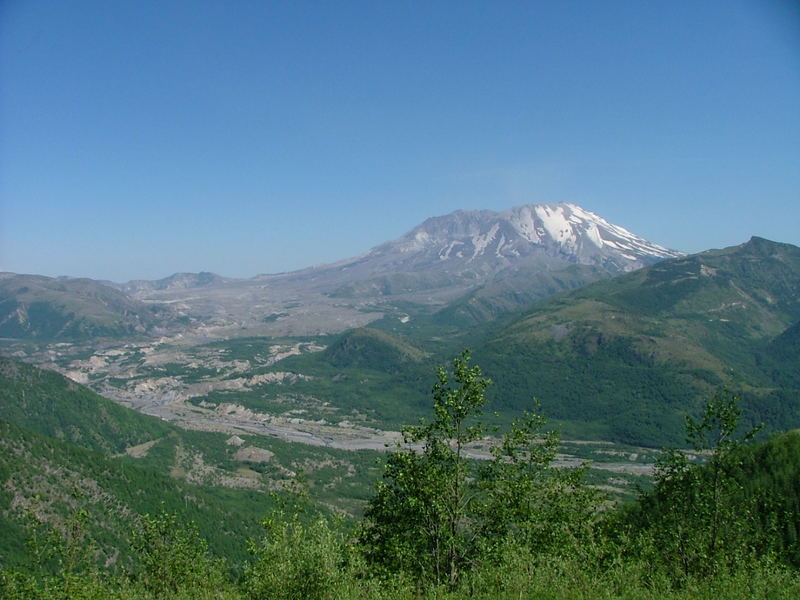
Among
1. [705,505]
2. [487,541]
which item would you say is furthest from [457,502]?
[705,505]

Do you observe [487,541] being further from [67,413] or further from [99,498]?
[67,413]

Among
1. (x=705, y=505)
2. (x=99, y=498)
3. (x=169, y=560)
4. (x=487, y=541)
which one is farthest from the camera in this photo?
(x=99, y=498)

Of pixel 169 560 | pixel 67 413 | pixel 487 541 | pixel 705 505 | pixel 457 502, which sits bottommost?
pixel 67 413

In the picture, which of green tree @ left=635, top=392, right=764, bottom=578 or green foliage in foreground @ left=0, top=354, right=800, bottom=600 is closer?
green foliage in foreground @ left=0, top=354, right=800, bottom=600

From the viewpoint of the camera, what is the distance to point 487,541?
1877cm

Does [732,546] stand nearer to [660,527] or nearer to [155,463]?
[660,527]

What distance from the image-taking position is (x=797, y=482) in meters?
51.6

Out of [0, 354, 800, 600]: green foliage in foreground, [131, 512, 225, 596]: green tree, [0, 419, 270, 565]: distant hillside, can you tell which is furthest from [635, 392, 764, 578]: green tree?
[0, 419, 270, 565]: distant hillside

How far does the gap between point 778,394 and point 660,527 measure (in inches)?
6249

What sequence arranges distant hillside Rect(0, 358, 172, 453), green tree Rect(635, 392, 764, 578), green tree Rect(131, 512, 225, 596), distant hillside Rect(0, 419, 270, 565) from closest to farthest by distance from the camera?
green tree Rect(635, 392, 764, 578) → green tree Rect(131, 512, 225, 596) → distant hillside Rect(0, 419, 270, 565) → distant hillside Rect(0, 358, 172, 453)

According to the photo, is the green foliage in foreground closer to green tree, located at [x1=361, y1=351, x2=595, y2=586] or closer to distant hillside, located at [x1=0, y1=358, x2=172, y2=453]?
green tree, located at [x1=361, y1=351, x2=595, y2=586]

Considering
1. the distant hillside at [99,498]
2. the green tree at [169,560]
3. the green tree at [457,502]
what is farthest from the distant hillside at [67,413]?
the green tree at [457,502]

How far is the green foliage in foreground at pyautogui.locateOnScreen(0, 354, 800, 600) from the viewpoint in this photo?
56.2ft

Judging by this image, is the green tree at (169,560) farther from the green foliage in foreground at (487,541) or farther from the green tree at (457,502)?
the green tree at (457,502)
